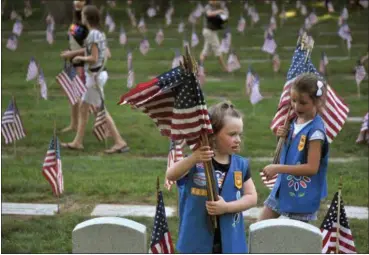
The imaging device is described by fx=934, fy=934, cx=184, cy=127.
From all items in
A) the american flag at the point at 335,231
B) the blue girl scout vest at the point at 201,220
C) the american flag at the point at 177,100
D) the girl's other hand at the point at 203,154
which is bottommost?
the american flag at the point at 335,231

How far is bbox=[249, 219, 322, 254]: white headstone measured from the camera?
404cm

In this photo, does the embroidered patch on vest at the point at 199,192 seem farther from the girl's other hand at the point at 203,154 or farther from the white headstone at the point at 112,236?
the white headstone at the point at 112,236

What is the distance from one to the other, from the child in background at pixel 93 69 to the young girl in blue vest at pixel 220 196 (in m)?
6.64

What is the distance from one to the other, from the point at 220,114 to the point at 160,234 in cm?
93

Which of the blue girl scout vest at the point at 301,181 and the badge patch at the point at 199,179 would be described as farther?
the blue girl scout vest at the point at 301,181

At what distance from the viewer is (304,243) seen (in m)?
4.05

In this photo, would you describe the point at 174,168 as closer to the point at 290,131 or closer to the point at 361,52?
the point at 290,131

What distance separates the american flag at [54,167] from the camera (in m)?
9.33

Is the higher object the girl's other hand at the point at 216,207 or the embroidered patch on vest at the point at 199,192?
the embroidered patch on vest at the point at 199,192

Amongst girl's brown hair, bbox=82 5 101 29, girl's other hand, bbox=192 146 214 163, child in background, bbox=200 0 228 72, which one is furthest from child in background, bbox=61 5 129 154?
child in background, bbox=200 0 228 72

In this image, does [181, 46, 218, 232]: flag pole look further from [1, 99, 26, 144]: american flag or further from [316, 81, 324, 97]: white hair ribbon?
[1, 99, 26, 144]: american flag

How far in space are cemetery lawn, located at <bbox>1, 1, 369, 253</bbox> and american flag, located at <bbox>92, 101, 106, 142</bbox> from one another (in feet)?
0.71

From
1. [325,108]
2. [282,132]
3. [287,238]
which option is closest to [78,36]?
[325,108]

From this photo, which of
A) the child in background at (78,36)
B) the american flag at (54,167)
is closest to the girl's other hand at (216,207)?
the american flag at (54,167)
